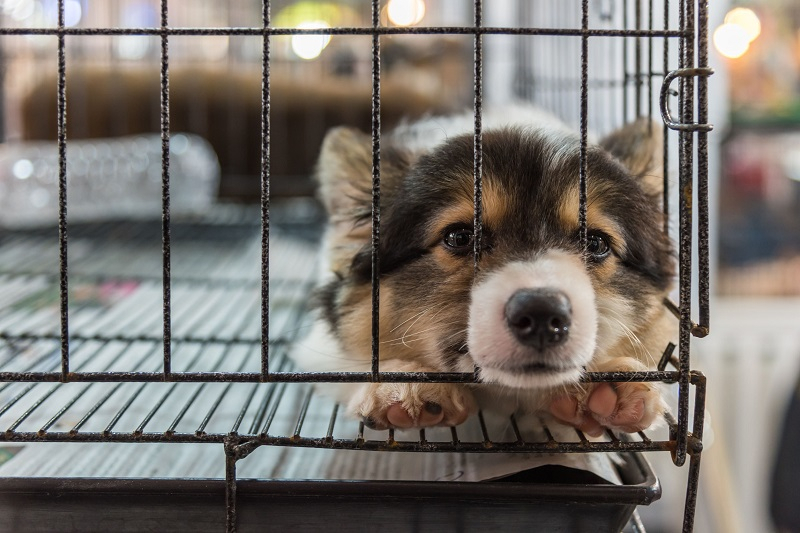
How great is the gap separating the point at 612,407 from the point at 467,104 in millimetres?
2177

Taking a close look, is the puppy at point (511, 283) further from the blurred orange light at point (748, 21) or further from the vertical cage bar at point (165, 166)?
the blurred orange light at point (748, 21)

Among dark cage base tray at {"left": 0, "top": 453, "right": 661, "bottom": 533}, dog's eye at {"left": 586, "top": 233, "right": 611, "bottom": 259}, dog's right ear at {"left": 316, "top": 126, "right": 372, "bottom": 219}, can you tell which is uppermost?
dog's right ear at {"left": 316, "top": 126, "right": 372, "bottom": 219}

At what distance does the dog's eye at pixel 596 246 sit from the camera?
1.40m

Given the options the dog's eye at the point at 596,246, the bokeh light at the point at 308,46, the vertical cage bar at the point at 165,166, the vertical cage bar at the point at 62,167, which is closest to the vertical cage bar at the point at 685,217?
the dog's eye at the point at 596,246

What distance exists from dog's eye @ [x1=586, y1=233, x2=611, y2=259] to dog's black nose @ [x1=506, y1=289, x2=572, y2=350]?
0.28 metres

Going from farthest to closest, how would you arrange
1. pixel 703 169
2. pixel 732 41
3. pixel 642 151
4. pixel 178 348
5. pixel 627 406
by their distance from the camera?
1. pixel 732 41
2. pixel 178 348
3. pixel 642 151
4. pixel 627 406
5. pixel 703 169

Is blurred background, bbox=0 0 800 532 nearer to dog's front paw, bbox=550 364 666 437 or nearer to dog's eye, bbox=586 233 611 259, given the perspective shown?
dog's eye, bbox=586 233 611 259

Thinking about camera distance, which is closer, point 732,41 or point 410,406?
point 410,406

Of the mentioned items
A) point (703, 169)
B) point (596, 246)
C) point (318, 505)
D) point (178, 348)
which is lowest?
point (318, 505)

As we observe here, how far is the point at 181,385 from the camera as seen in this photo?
5.67ft

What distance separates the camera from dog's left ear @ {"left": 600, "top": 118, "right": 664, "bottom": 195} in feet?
5.54

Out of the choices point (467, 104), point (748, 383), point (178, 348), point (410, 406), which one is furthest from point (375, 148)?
point (748, 383)

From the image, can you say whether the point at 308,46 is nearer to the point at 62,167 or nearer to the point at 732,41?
the point at 732,41

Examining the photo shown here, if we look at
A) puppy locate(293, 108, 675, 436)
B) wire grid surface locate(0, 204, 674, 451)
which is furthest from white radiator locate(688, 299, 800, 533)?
puppy locate(293, 108, 675, 436)
